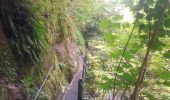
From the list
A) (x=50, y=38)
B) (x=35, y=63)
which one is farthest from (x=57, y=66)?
(x=35, y=63)

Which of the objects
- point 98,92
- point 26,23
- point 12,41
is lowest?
point 98,92

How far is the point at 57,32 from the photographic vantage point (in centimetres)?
1120

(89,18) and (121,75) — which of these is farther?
(89,18)

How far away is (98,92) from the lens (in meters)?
15.6

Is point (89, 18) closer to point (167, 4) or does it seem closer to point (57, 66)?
point (57, 66)

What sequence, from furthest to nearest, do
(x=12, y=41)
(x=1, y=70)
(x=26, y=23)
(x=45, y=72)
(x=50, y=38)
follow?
(x=50, y=38) → (x=45, y=72) → (x=26, y=23) → (x=12, y=41) → (x=1, y=70)

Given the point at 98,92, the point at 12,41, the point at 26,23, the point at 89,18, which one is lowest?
the point at 98,92

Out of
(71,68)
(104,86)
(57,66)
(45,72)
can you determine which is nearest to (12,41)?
(45,72)

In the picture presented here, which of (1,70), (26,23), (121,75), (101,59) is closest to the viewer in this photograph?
(121,75)

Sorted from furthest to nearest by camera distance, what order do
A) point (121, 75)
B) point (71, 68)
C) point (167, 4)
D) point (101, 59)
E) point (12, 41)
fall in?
1. point (101, 59)
2. point (71, 68)
3. point (12, 41)
4. point (121, 75)
5. point (167, 4)

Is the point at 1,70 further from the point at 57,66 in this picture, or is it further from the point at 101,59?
the point at 101,59

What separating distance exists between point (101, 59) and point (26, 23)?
11540mm

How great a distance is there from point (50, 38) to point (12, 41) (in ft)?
11.0

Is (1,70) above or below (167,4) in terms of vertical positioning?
below
